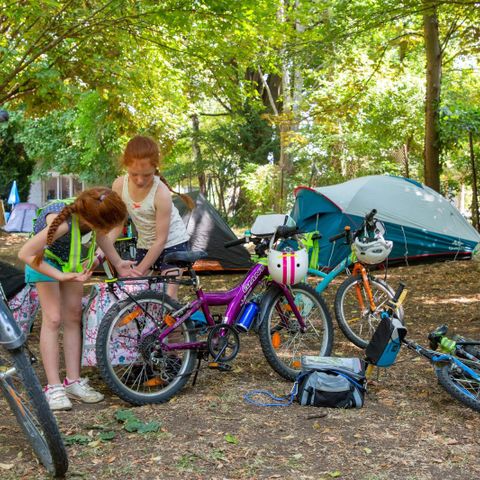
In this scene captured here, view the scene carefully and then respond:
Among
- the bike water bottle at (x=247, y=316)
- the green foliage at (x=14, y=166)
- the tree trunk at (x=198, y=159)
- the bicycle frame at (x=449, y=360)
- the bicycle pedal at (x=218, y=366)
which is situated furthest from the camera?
the green foliage at (x=14, y=166)

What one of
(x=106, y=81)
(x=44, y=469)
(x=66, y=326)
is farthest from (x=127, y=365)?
(x=106, y=81)

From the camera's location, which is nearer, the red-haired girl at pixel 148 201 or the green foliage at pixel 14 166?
the red-haired girl at pixel 148 201

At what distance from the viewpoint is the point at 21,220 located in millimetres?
18703

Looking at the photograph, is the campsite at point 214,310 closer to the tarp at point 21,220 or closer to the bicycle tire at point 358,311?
the bicycle tire at point 358,311

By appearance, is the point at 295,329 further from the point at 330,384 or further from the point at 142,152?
the point at 142,152

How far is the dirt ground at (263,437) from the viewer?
9.14ft

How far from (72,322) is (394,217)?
280 inches

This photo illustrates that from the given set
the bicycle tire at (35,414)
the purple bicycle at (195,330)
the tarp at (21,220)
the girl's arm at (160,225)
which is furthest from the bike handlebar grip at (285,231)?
the tarp at (21,220)

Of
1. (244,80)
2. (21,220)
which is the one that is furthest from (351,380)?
(21,220)

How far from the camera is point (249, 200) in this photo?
19.0 metres

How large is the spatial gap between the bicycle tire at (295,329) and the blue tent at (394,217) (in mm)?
5316

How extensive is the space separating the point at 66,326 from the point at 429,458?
7.00 feet

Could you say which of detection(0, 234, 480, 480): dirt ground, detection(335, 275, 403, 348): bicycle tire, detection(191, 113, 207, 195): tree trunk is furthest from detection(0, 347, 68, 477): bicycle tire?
detection(191, 113, 207, 195): tree trunk

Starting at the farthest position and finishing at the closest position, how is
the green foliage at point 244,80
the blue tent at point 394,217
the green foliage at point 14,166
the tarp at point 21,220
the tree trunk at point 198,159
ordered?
the green foliage at point 14,166, the tree trunk at point 198,159, the tarp at point 21,220, the blue tent at point 394,217, the green foliage at point 244,80
